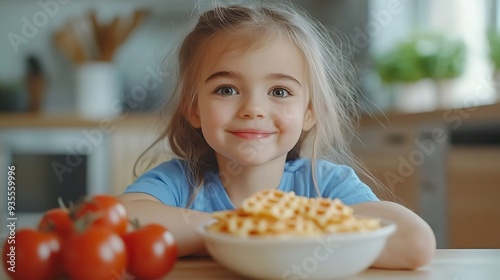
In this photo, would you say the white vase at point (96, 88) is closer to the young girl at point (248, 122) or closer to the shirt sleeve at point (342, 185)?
the young girl at point (248, 122)

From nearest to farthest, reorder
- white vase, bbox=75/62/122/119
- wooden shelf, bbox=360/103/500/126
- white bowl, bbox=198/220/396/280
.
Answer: white bowl, bbox=198/220/396/280
wooden shelf, bbox=360/103/500/126
white vase, bbox=75/62/122/119

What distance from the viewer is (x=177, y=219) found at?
2.91ft

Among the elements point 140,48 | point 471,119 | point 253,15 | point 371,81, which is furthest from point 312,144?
point 140,48

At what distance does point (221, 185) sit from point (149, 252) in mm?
503

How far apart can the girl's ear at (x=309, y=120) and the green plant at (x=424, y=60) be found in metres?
1.92

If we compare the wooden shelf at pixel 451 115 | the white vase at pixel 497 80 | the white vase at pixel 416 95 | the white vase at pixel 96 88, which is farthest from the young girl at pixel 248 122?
the white vase at pixel 96 88

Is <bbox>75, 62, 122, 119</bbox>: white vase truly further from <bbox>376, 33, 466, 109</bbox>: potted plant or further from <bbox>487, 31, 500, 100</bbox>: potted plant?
<bbox>487, 31, 500, 100</bbox>: potted plant

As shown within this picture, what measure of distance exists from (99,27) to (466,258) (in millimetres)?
3454

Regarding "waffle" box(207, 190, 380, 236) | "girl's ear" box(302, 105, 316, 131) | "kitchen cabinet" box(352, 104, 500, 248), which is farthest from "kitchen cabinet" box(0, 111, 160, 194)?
"waffle" box(207, 190, 380, 236)

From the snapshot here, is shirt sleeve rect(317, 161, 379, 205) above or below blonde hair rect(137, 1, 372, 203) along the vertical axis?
below

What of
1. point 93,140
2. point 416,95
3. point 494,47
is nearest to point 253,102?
point 494,47

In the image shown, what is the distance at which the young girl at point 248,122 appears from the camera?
3.26 feet

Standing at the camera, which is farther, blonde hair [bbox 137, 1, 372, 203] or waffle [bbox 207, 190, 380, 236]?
blonde hair [bbox 137, 1, 372, 203]

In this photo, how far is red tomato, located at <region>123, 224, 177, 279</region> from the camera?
0.68 meters
